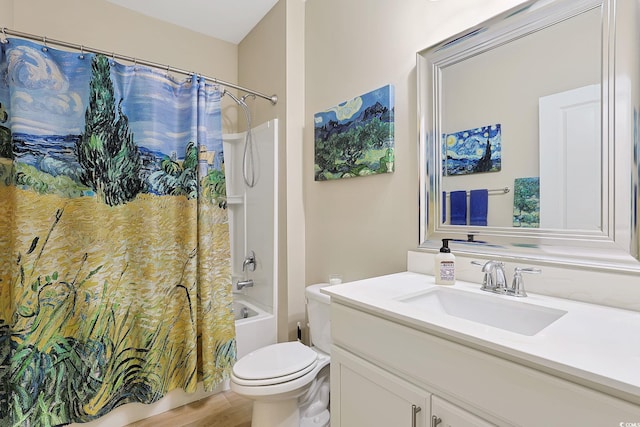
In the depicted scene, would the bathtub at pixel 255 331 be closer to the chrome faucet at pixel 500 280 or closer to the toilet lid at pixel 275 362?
the toilet lid at pixel 275 362

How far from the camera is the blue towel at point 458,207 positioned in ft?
4.38

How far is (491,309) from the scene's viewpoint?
3.50ft

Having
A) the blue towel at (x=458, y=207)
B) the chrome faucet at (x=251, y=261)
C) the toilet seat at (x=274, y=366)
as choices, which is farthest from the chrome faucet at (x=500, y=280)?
the chrome faucet at (x=251, y=261)

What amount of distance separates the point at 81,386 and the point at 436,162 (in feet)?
6.86

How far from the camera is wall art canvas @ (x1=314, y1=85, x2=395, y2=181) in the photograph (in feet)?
5.31

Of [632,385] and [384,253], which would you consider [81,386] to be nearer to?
[384,253]

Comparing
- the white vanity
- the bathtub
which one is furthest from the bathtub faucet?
the white vanity

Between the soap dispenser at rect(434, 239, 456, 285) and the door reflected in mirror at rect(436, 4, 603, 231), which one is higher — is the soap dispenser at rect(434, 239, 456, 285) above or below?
below

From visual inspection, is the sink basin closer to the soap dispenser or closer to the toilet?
the soap dispenser

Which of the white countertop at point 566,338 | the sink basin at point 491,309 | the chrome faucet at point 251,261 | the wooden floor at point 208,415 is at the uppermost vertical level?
the white countertop at point 566,338

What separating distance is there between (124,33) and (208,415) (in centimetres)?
269

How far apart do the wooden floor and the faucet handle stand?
156 cm

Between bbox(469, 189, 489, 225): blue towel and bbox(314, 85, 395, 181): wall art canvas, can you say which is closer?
bbox(469, 189, 489, 225): blue towel

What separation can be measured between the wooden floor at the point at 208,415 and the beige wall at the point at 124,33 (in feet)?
6.99
